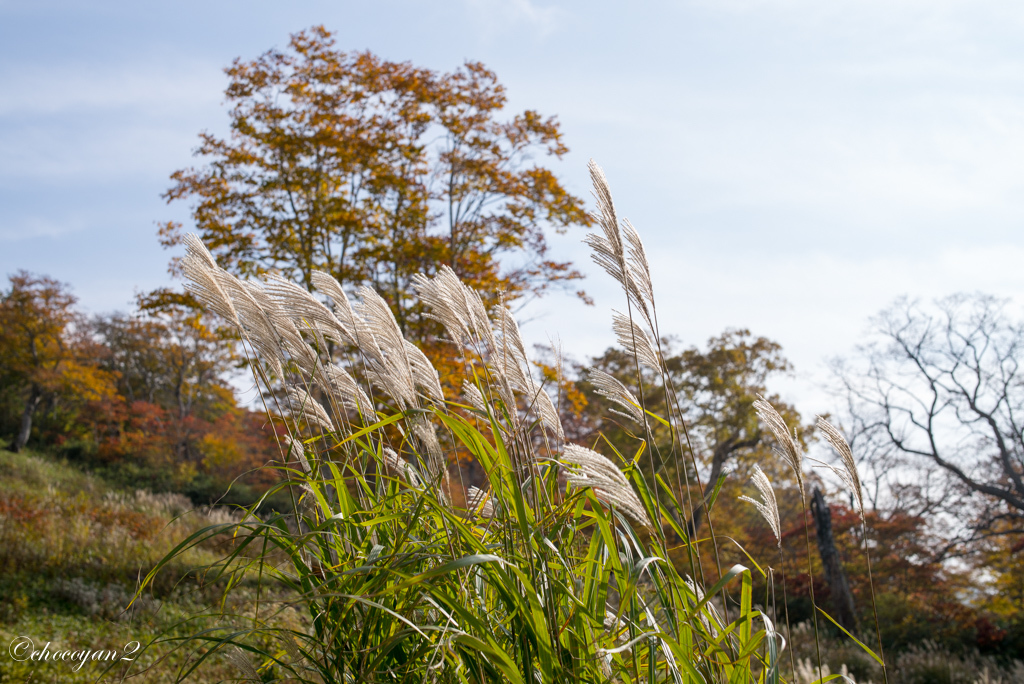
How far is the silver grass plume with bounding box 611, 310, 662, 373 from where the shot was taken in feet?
4.84

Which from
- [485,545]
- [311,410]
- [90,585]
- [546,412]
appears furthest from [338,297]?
[90,585]

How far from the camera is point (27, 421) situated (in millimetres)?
18031

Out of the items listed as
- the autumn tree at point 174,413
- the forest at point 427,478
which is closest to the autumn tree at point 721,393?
the forest at point 427,478

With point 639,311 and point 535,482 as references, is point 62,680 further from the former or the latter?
point 639,311

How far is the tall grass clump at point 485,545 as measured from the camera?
1.24m

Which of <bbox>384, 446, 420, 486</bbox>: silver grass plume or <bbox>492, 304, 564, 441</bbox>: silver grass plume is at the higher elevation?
<bbox>492, 304, 564, 441</bbox>: silver grass plume

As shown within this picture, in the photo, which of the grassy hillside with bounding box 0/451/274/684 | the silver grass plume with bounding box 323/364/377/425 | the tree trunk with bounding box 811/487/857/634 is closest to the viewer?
the silver grass plume with bounding box 323/364/377/425

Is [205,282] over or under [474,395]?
over

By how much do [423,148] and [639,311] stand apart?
8688 mm

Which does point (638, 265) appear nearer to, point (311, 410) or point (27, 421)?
point (311, 410)

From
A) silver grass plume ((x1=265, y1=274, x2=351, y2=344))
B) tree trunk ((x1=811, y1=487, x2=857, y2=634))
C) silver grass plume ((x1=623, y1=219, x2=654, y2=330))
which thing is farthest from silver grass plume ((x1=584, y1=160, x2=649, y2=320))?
tree trunk ((x1=811, y1=487, x2=857, y2=634))

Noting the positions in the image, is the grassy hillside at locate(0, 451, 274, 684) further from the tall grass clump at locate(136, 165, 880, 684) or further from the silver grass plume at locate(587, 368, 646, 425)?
the silver grass plume at locate(587, 368, 646, 425)

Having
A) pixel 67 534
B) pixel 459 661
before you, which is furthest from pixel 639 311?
pixel 67 534

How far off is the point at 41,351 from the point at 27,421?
2.01 meters
